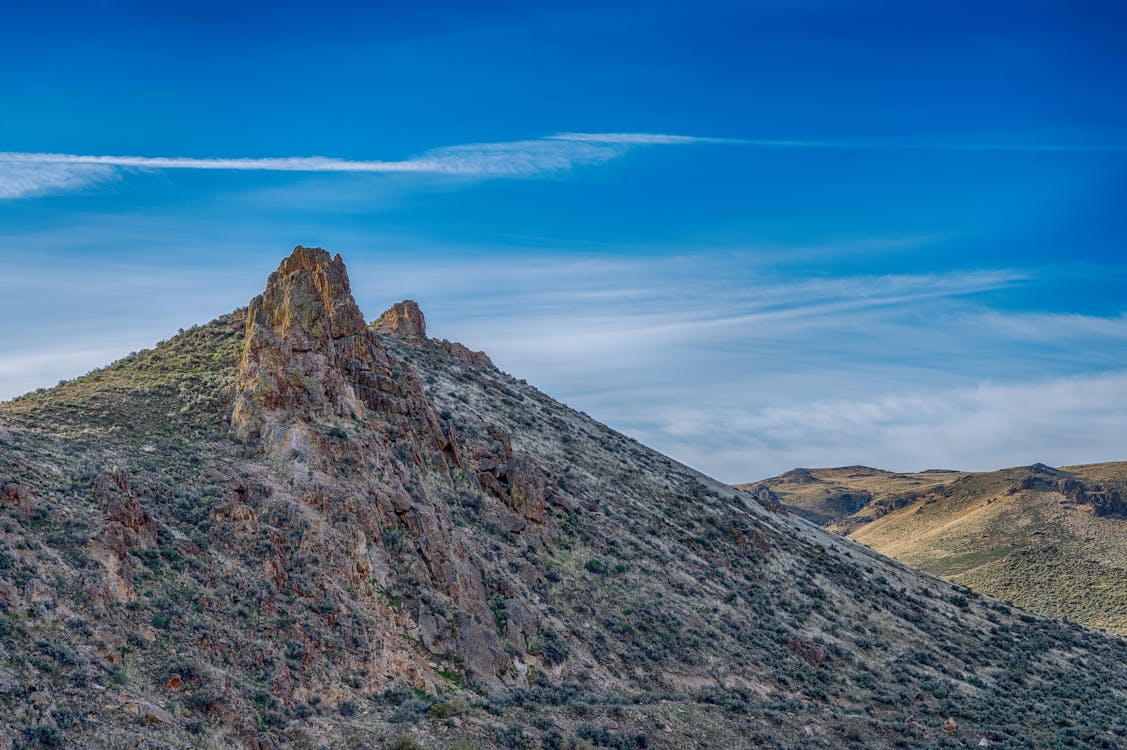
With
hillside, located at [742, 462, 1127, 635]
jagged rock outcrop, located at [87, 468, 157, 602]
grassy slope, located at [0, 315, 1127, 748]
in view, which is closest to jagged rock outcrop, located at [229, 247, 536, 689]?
grassy slope, located at [0, 315, 1127, 748]

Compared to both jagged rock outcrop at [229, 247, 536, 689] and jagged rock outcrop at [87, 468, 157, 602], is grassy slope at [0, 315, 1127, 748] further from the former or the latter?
jagged rock outcrop at [229, 247, 536, 689]

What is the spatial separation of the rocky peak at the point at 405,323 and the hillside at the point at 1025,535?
6705cm

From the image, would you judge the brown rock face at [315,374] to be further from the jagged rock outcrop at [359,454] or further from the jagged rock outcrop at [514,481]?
the jagged rock outcrop at [514,481]

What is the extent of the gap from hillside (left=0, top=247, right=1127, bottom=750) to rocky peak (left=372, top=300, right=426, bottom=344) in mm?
11125

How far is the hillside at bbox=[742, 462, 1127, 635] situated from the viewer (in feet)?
279

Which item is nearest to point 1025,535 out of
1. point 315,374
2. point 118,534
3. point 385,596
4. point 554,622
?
point 554,622

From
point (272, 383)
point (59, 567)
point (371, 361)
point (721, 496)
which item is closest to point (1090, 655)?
point (721, 496)

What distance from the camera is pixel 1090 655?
182ft

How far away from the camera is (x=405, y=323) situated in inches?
2598

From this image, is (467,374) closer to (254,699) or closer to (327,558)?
(327,558)

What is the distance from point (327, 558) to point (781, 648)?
22950 mm

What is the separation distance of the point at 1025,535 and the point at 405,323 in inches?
3371

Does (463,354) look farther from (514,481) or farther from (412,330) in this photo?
(514,481)

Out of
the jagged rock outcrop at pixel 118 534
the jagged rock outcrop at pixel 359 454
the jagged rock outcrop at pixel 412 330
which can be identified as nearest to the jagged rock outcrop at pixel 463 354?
the jagged rock outcrop at pixel 412 330
